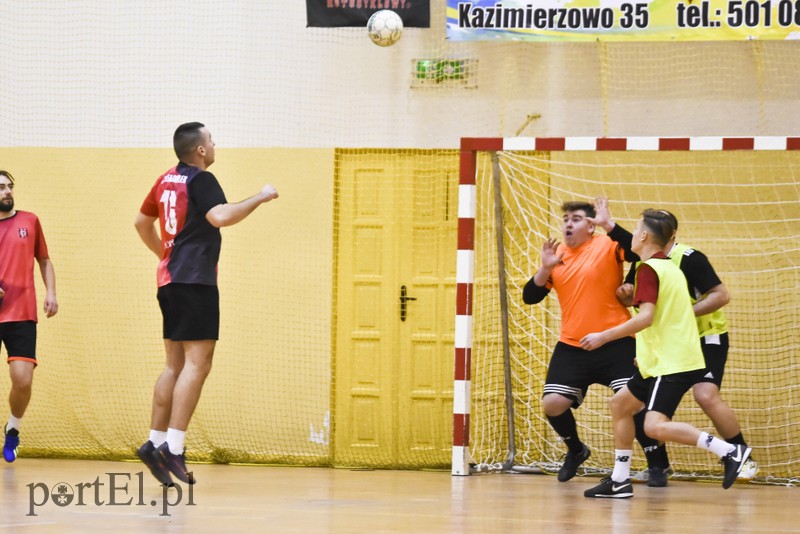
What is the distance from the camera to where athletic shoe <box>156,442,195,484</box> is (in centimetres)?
584

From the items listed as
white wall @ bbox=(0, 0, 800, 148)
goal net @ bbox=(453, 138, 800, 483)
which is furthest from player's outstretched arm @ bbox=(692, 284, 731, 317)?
white wall @ bbox=(0, 0, 800, 148)

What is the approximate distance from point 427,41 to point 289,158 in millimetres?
1489

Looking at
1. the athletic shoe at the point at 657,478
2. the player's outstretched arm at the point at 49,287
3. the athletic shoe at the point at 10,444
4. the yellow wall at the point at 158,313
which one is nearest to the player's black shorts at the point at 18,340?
the player's outstretched arm at the point at 49,287

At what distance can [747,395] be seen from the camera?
27.2ft

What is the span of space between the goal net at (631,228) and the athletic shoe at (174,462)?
93.7 inches

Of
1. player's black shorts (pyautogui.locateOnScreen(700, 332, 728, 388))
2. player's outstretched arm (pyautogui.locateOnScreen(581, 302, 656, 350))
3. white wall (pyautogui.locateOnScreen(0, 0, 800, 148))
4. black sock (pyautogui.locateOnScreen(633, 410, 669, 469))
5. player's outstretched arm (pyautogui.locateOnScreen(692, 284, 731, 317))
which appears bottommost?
black sock (pyautogui.locateOnScreen(633, 410, 669, 469))

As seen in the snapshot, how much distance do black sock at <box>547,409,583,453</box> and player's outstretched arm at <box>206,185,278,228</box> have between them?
2.54 meters

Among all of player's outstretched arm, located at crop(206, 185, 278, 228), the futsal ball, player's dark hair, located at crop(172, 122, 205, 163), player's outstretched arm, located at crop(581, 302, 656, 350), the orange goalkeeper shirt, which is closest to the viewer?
player's outstretched arm, located at crop(206, 185, 278, 228)

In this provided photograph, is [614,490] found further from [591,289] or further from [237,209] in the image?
[237,209]

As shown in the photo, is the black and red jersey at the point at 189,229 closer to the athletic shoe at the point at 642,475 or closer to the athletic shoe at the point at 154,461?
the athletic shoe at the point at 154,461

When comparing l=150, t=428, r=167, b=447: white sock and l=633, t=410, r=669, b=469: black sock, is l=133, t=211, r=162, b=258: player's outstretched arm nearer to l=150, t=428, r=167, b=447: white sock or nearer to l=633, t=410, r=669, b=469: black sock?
l=150, t=428, r=167, b=447: white sock

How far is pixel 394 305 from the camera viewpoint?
9062mm

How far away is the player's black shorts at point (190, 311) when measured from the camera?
6004 mm

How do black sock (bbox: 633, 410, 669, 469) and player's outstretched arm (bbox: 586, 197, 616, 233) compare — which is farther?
black sock (bbox: 633, 410, 669, 469)
